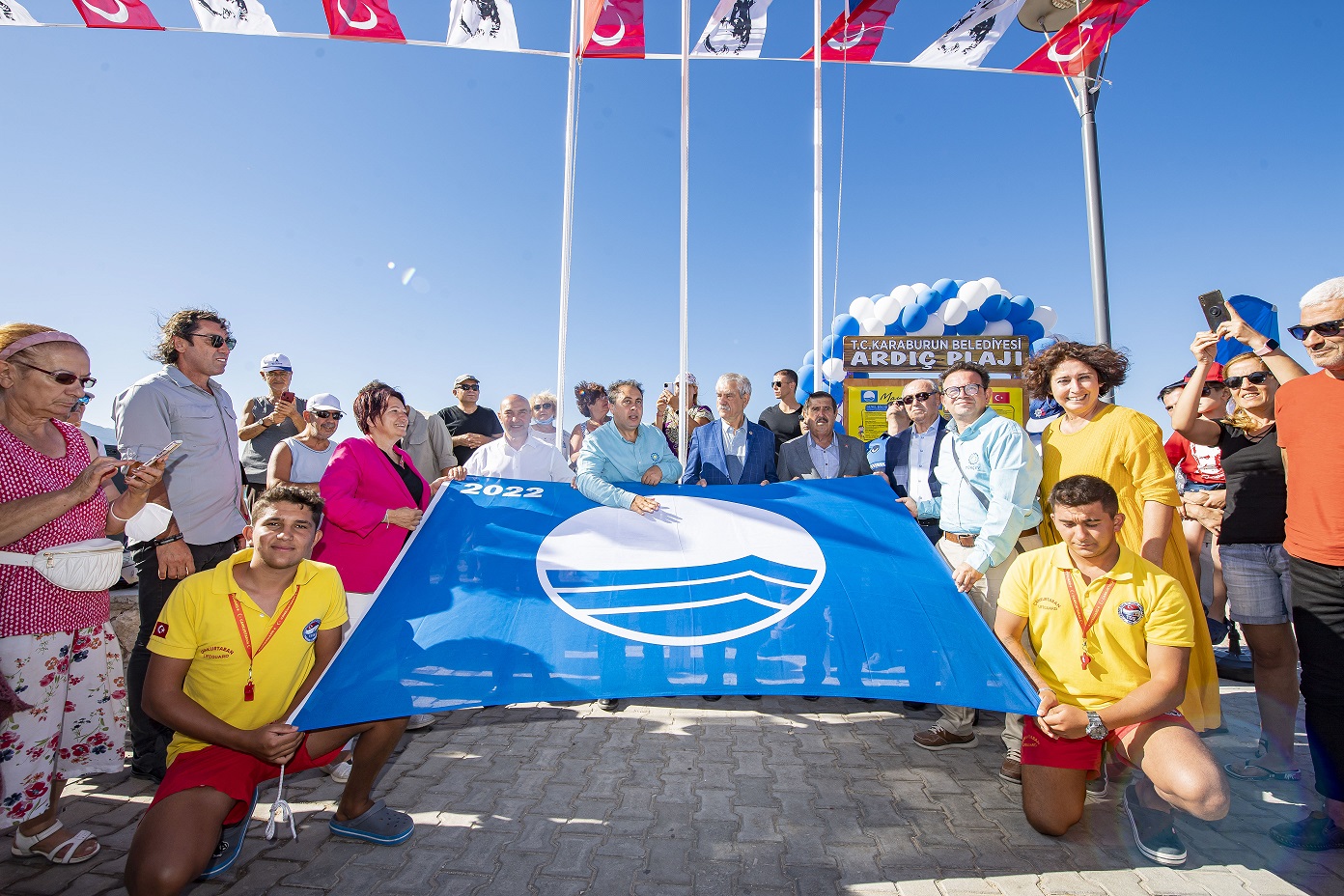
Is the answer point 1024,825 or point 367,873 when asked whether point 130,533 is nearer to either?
point 367,873

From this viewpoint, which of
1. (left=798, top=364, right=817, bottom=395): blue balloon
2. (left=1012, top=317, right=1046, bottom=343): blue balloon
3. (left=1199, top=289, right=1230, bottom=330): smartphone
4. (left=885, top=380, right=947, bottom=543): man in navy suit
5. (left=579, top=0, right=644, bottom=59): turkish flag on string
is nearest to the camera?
(left=1199, top=289, right=1230, bottom=330): smartphone

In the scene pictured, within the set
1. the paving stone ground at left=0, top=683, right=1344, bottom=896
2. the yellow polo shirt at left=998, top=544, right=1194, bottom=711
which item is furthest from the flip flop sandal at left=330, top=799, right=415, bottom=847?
the yellow polo shirt at left=998, top=544, right=1194, bottom=711

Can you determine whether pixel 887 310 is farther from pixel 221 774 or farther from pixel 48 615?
pixel 48 615

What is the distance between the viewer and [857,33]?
7.94m

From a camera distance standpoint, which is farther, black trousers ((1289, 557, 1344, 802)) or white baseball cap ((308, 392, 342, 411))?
white baseball cap ((308, 392, 342, 411))

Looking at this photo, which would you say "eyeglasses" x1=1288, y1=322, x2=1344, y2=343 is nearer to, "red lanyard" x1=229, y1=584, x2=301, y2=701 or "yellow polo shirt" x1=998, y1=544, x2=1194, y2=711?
"yellow polo shirt" x1=998, y1=544, x2=1194, y2=711

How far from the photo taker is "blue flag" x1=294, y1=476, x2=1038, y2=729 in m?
2.45

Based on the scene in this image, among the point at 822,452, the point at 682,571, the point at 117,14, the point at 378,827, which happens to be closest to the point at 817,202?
the point at 822,452

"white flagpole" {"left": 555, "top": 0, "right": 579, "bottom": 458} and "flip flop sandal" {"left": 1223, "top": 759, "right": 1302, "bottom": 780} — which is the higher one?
"white flagpole" {"left": 555, "top": 0, "right": 579, "bottom": 458}

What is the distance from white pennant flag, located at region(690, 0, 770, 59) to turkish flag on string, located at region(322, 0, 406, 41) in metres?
3.86

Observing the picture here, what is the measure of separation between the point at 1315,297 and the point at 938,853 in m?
2.74

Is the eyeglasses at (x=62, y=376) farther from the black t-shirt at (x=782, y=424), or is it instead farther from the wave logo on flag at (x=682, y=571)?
the black t-shirt at (x=782, y=424)

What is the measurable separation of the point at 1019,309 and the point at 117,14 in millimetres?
15556

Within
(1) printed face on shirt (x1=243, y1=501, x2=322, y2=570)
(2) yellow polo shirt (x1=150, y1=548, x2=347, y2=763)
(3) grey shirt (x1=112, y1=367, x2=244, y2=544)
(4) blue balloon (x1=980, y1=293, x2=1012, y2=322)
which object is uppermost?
(4) blue balloon (x1=980, y1=293, x2=1012, y2=322)
